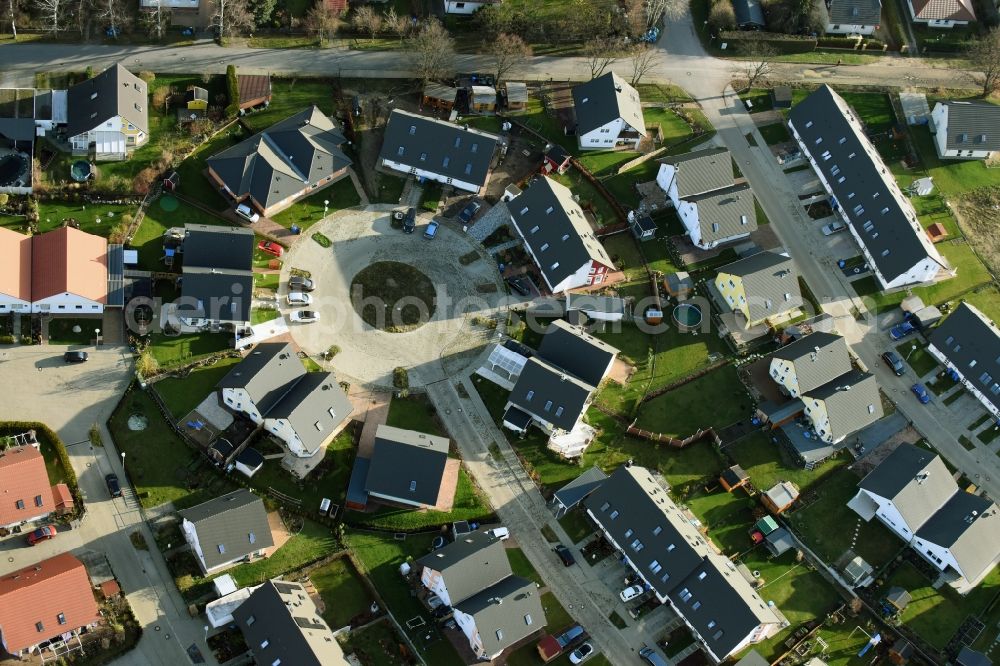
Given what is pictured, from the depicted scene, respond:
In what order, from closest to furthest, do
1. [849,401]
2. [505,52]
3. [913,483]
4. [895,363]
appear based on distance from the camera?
[913,483]
[849,401]
[895,363]
[505,52]

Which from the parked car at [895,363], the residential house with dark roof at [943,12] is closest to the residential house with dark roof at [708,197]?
the parked car at [895,363]

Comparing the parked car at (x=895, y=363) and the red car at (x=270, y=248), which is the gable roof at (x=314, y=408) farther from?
the parked car at (x=895, y=363)

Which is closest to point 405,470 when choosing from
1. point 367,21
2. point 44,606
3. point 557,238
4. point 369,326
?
point 369,326

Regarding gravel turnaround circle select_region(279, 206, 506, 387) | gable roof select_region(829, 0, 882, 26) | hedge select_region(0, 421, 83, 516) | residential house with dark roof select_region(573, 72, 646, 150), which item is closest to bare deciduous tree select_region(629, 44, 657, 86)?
residential house with dark roof select_region(573, 72, 646, 150)

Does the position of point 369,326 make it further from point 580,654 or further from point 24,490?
point 580,654

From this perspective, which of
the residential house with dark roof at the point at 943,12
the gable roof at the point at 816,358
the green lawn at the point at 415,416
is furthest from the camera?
the residential house with dark roof at the point at 943,12
